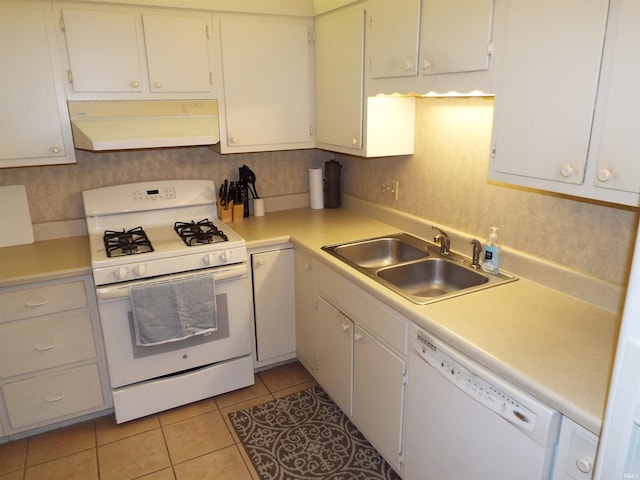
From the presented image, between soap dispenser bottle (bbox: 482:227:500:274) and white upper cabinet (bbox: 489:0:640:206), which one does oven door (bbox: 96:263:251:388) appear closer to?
soap dispenser bottle (bbox: 482:227:500:274)

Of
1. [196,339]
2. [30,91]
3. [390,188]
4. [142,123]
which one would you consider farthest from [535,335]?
[30,91]

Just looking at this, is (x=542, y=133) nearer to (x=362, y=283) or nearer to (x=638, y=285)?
(x=638, y=285)

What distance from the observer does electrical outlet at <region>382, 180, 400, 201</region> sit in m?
2.80

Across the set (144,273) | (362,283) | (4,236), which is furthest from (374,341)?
(4,236)

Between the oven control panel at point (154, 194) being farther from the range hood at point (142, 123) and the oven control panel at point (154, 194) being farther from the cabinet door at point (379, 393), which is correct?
the cabinet door at point (379, 393)

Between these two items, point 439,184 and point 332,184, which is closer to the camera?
point 439,184

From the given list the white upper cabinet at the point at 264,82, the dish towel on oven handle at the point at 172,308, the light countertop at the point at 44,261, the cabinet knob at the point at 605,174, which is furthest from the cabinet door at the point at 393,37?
the light countertop at the point at 44,261

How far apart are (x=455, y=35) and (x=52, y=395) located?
255cm

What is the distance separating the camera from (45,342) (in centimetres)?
234

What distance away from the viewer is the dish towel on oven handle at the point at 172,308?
2.31 m

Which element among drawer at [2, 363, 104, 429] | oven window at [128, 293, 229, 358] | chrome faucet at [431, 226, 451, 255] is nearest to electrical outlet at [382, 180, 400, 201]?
chrome faucet at [431, 226, 451, 255]

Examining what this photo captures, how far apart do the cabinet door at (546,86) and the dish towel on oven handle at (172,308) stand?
5.16ft

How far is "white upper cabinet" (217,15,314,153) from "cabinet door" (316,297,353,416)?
107cm

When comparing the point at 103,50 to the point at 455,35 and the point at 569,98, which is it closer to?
the point at 455,35
